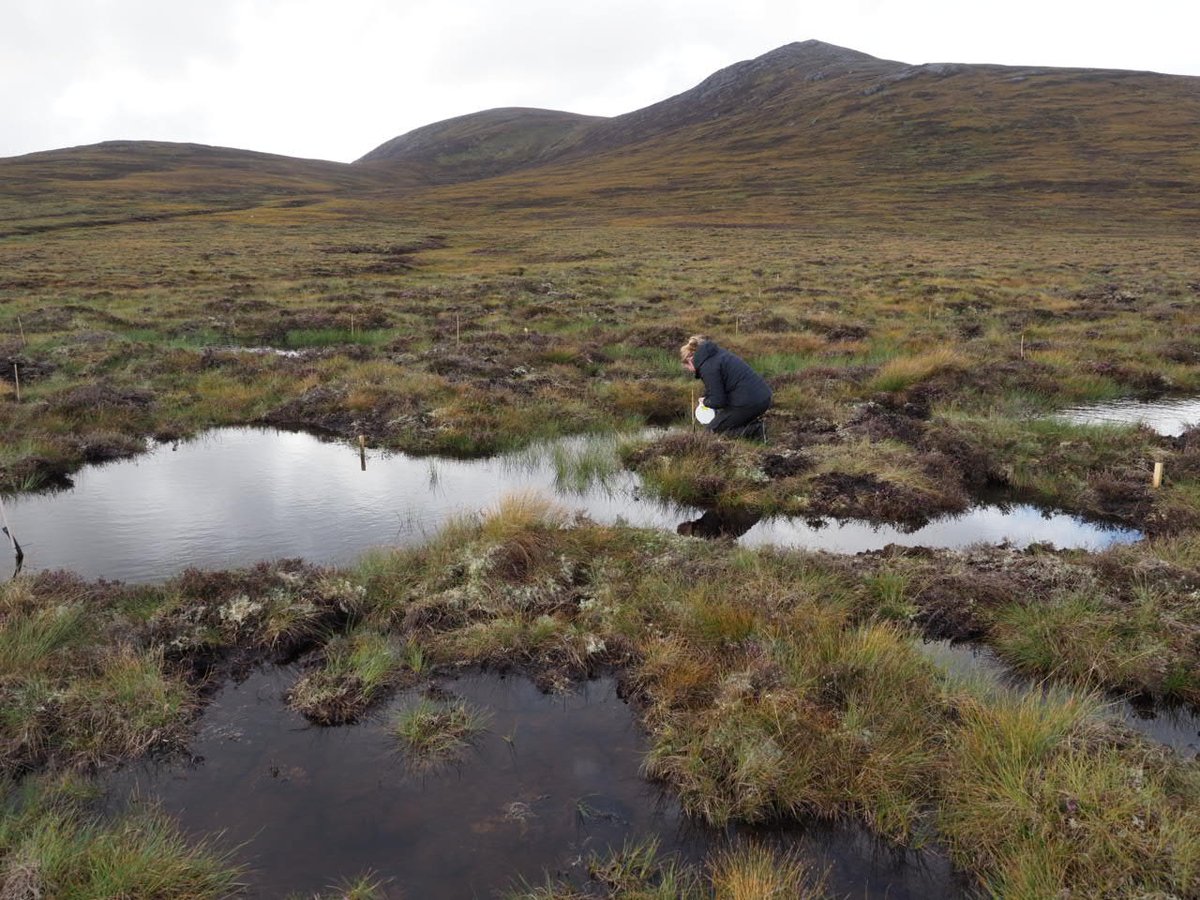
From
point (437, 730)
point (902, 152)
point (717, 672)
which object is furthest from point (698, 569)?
point (902, 152)

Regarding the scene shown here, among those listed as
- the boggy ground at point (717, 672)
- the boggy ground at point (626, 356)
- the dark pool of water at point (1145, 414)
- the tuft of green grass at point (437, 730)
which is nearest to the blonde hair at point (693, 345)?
the boggy ground at point (626, 356)

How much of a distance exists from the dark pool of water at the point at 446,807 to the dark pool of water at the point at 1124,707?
2.03m

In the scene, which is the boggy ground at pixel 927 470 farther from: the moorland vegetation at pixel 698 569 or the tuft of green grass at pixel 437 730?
the tuft of green grass at pixel 437 730

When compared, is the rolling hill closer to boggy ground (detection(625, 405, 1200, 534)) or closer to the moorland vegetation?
the moorland vegetation

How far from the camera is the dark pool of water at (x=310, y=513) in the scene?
8562mm

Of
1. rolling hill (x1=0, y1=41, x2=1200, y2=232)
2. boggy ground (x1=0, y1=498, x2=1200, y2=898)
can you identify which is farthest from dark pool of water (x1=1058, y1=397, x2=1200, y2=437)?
rolling hill (x1=0, y1=41, x2=1200, y2=232)

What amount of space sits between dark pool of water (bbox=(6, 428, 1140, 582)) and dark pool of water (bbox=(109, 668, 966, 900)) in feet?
10.9

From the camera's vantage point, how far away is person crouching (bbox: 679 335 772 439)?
11.9 metres

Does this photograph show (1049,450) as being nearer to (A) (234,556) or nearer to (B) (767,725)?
(B) (767,725)

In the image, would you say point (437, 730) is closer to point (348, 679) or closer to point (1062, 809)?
point (348, 679)

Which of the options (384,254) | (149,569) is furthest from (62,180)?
(149,569)

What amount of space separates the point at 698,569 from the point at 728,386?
205 inches

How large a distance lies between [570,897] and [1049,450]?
35.2 feet

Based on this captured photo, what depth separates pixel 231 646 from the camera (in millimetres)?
6484
